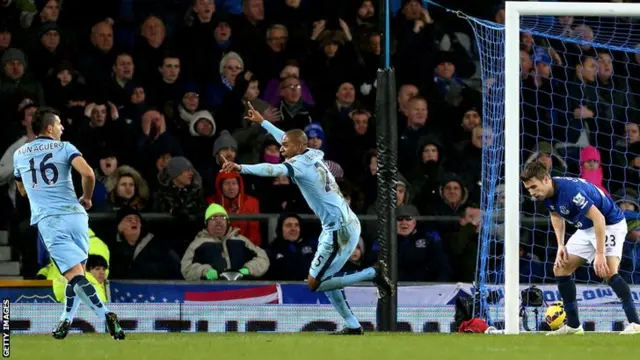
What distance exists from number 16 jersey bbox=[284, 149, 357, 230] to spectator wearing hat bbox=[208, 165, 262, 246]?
10.7 feet

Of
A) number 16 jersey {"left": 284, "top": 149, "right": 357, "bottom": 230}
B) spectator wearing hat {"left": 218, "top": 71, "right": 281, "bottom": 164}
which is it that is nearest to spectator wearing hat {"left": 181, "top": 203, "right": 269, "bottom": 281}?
spectator wearing hat {"left": 218, "top": 71, "right": 281, "bottom": 164}

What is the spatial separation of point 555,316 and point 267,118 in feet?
16.0

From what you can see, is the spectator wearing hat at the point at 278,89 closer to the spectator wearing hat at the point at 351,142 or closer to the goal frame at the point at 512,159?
the spectator wearing hat at the point at 351,142

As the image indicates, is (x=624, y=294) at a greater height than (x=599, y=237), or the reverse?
(x=599, y=237)

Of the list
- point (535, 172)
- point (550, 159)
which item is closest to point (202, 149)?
point (550, 159)

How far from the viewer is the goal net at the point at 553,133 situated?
14.4 m

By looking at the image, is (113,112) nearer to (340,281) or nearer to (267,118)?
(267,118)

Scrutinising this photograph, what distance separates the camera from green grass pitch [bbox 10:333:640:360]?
10992mm

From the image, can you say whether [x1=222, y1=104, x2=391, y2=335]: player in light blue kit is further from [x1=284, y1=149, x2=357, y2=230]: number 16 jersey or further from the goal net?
the goal net

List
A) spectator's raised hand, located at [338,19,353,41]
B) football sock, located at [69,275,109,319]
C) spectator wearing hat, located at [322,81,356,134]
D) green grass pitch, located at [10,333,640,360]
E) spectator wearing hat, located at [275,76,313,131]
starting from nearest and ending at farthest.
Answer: green grass pitch, located at [10,333,640,360]
football sock, located at [69,275,109,319]
spectator wearing hat, located at [322,81,356,134]
spectator wearing hat, located at [275,76,313,131]
spectator's raised hand, located at [338,19,353,41]

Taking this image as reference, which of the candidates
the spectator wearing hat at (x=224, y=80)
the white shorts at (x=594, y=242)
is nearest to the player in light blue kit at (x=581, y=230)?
the white shorts at (x=594, y=242)

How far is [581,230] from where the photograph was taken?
1405 cm

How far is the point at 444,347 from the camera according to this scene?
1189cm

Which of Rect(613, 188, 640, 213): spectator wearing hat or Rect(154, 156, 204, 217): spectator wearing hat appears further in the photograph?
Rect(613, 188, 640, 213): spectator wearing hat
